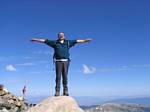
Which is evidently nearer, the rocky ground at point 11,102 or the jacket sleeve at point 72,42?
the jacket sleeve at point 72,42

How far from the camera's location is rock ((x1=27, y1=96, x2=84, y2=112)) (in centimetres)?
2027

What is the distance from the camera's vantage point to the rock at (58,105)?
2027 centimetres

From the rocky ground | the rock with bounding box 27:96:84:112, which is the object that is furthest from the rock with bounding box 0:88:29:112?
the rock with bounding box 27:96:84:112

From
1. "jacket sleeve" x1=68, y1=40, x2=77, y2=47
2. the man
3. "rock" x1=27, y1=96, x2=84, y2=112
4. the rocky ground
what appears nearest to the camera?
"rock" x1=27, y1=96, x2=84, y2=112

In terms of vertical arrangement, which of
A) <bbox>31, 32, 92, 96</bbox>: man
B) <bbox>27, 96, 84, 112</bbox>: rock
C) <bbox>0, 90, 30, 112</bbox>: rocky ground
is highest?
<bbox>31, 32, 92, 96</bbox>: man

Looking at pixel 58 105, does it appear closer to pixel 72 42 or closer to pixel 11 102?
pixel 72 42

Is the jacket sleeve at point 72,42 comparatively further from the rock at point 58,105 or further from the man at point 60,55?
the rock at point 58,105

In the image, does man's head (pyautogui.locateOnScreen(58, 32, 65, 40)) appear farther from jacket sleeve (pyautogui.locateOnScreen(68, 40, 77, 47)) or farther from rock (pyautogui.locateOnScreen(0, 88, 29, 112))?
rock (pyautogui.locateOnScreen(0, 88, 29, 112))

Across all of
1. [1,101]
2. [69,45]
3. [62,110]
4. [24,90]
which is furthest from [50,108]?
[1,101]

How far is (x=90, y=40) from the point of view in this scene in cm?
2238

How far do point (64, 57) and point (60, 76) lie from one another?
3.96 ft

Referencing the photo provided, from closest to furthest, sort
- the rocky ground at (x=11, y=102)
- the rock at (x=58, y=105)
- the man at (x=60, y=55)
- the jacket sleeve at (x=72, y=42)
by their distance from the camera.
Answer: the rock at (x=58, y=105)
the man at (x=60, y=55)
the jacket sleeve at (x=72, y=42)
the rocky ground at (x=11, y=102)

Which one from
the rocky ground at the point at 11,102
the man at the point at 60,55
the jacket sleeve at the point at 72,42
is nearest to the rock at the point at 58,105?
the man at the point at 60,55

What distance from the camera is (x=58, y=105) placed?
20484 mm
